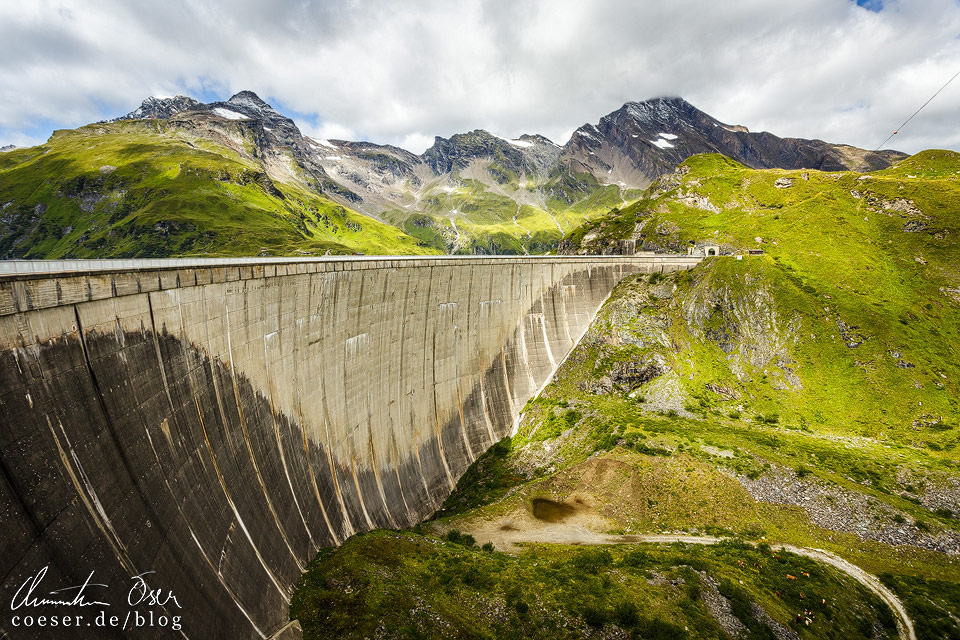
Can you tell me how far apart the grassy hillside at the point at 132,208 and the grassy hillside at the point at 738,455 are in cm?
13435

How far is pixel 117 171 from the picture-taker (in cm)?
18088

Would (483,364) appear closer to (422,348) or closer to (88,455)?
(422,348)

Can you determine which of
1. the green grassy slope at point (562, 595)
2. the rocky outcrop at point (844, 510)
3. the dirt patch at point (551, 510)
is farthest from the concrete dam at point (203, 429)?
the rocky outcrop at point (844, 510)

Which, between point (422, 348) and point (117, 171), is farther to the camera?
point (117, 171)

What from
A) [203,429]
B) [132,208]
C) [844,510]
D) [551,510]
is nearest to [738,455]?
[844,510]

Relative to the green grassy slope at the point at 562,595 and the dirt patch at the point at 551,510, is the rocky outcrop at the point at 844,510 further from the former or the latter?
the dirt patch at the point at 551,510

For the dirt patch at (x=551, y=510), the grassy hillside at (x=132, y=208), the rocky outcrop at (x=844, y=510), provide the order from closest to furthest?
the rocky outcrop at (x=844, y=510) < the dirt patch at (x=551, y=510) < the grassy hillside at (x=132, y=208)

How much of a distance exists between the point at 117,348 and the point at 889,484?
155 feet

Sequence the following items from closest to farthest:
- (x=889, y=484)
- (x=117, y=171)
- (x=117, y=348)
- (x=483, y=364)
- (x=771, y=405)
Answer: (x=117, y=348) < (x=889, y=484) < (x=771, y=405) < (x=483, y=364) < (x=117, y=171)

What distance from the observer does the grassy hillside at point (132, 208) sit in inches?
6097

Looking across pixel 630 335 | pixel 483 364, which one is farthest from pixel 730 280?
pixel 483 364

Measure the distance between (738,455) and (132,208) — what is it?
21464cm

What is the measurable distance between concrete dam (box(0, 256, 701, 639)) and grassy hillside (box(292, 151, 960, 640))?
4.24m

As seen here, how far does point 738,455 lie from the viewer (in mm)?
36312
